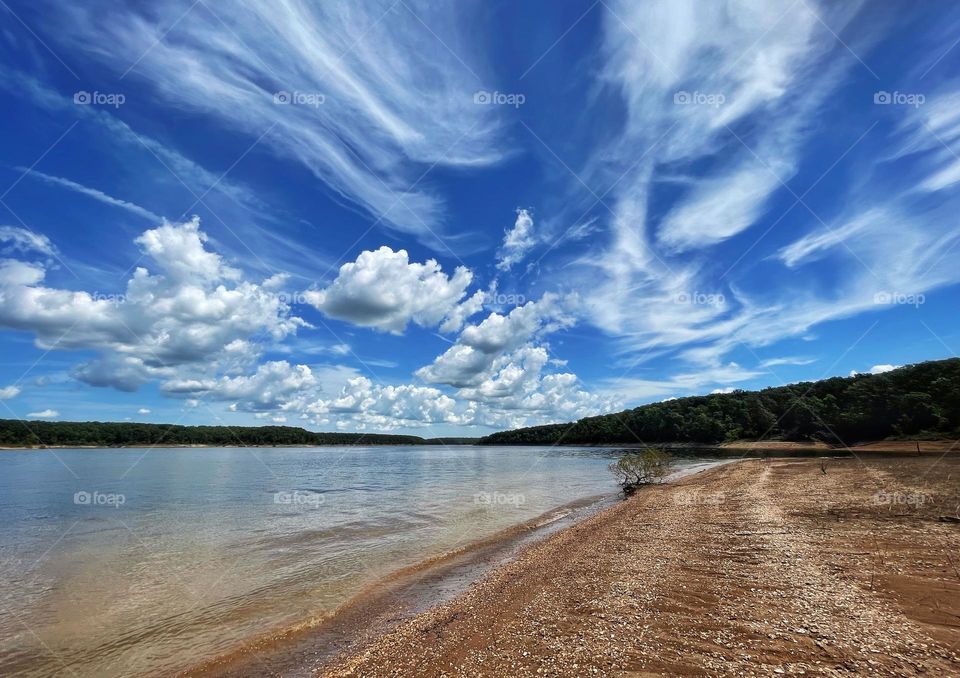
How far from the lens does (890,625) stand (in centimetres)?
709

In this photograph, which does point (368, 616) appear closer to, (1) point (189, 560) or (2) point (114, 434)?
(1) point (189, 560)

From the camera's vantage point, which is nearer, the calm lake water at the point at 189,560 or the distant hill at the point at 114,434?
the calm lake water at the point at 189,560

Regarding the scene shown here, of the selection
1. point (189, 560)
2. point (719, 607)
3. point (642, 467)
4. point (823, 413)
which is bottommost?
point (189, 560)

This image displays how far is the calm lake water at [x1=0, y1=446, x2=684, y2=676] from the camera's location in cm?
1034

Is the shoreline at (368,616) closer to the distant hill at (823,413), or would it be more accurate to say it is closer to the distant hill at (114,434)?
the distant hill at (823,413)

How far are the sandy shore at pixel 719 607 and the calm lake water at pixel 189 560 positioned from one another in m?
4.50

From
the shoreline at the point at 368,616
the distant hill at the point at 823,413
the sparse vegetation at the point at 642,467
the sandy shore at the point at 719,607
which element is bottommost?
the shoreline at the point at 368,616

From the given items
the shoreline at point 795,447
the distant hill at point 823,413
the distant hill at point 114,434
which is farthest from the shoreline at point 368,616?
the distant hill at point 114,434

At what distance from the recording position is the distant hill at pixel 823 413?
6544 centimetres

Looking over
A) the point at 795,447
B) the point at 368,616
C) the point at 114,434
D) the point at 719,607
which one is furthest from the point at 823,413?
the point at 114,434

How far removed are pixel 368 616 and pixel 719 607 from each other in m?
8.04

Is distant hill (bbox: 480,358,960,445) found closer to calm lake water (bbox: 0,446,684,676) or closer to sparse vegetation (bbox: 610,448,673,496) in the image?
sparse vegetation (bbox: 610,448,673,496)

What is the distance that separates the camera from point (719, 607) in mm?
8492

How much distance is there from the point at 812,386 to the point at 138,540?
124 m
